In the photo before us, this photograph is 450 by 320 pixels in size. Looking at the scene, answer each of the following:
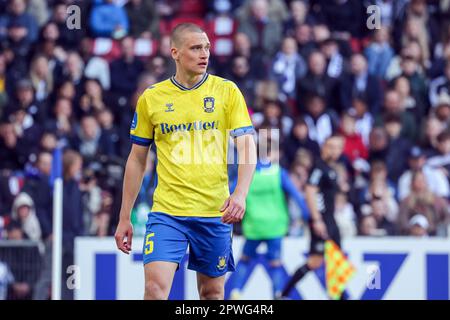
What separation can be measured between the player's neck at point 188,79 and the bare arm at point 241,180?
0.54m

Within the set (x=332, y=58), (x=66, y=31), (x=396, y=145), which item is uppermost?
(x=66, y=31)

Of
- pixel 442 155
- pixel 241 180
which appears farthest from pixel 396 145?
pixel 241 180

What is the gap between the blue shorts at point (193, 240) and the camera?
329 inches

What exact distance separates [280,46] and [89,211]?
4821 mm

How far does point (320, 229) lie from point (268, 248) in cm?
64

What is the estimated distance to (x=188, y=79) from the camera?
852cm

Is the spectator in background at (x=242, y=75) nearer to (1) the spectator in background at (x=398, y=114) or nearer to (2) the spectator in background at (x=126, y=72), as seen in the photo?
(2) the spectator in background at (x=126, y=72)

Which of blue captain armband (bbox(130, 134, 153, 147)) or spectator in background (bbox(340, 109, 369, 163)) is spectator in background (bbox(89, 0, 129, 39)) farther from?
blue captain armband (bbox(130, 134, 153, 147))

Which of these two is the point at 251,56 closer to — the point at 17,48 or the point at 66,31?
the point at 66,31

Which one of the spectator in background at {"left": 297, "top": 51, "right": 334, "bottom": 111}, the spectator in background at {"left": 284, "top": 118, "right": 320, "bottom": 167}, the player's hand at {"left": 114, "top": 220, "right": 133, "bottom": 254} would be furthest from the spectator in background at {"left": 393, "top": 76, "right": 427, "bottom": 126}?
the player's hand at {"left": 114, "top": 220, "right": 133, "bottom": 254}

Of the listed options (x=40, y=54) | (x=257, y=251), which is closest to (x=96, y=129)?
(x=40, y=54)

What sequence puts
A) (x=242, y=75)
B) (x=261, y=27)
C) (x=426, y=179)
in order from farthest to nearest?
(x=261, y=27), (x=242, y=75), (x=426, y=179)

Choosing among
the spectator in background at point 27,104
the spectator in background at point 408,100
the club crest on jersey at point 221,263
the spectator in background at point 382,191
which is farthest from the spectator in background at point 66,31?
the club crest on jersey at point 221,263

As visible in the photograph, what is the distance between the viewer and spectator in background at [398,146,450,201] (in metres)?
15.1
